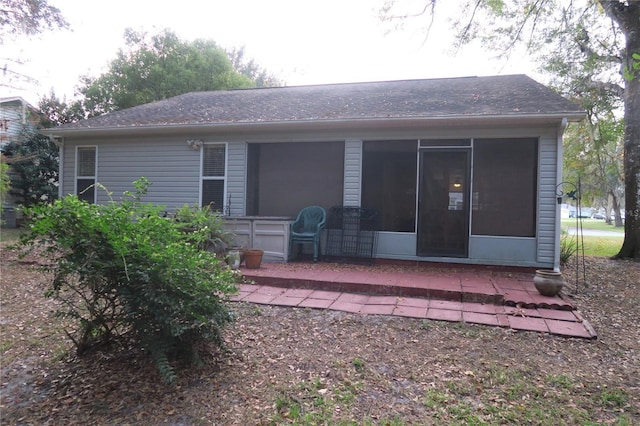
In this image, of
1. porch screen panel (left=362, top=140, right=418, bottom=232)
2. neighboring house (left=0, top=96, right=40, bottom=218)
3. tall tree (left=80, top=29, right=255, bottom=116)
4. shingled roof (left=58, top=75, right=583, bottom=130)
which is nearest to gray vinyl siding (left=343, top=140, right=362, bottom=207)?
porch screen panel (left=362, top=140, right=418, bottom=232)

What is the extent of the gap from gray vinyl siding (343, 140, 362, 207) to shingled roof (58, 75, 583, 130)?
0.54m

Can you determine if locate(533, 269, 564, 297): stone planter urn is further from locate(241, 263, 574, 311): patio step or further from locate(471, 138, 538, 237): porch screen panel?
locate(471, 138, 538, 237): porch screen panel

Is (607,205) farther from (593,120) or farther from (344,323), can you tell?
(344,323)

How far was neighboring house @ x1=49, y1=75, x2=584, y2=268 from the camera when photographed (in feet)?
19.4

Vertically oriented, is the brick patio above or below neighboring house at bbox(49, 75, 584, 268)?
below

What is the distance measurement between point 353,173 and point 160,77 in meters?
15.6

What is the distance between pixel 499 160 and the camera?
620 centimetres

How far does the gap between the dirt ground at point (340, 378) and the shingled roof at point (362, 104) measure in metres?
3.61

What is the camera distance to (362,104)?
7.33 m

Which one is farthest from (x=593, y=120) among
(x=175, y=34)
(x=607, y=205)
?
(x=607, y=205)

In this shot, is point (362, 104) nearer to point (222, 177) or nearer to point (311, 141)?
point (311, 141)

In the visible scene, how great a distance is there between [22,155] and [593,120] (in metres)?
20.1

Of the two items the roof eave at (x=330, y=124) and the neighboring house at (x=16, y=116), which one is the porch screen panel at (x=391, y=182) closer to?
the roof eave at (x=330, y=124)

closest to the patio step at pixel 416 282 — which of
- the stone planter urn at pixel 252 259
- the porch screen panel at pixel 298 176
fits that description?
the stone planter urn at pixel 252 259
